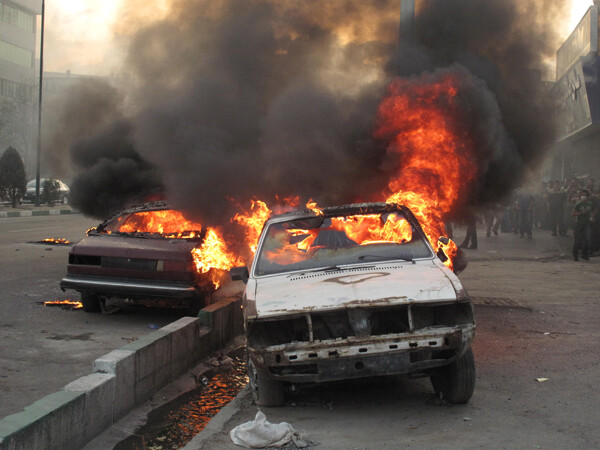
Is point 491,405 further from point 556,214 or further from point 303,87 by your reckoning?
point 556,214

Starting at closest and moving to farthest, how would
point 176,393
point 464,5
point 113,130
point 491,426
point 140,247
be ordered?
point 491,426
point 176,393
point 140,247
point 464,5
point 113,130

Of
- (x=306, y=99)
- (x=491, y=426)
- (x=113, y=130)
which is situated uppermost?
(x=113, y=130)

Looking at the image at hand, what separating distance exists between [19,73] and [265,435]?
65.6 meters

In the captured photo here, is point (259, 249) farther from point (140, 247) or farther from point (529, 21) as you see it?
point (529, 21)

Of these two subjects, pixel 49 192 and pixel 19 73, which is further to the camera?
pixel 19 73

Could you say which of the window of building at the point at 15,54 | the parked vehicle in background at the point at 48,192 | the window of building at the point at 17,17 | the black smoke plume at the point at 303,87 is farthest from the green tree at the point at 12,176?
the window of building at the point at 17,17

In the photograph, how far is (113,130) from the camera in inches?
602

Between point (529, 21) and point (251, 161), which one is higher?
point (529, 21)

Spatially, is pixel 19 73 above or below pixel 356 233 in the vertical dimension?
above

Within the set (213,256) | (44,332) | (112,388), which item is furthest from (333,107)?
(112,388)

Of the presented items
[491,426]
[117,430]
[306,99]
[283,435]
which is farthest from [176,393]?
[306,99]

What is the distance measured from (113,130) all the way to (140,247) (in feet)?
24.8

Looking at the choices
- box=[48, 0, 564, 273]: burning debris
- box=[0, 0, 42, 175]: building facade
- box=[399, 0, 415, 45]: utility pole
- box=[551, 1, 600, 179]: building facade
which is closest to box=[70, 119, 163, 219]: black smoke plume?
box=[48, 0, 564, 273]: burning debris

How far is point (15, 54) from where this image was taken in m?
63.7
